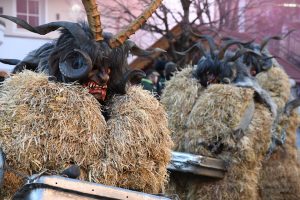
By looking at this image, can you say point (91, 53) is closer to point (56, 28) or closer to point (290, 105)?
point (56, 28)

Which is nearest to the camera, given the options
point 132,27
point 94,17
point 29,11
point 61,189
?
point 61,189

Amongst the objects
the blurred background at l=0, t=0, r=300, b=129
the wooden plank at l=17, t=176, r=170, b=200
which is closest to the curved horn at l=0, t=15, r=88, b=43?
the wooden plank at l=17, t=176, r=170, b=200

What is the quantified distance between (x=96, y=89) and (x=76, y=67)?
7.6 inches

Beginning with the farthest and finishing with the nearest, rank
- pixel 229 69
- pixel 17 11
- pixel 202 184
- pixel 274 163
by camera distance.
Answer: pixel 17 11, pixel 274 163, pixel 229 69, pixel 202 184

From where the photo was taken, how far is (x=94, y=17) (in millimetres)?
3373

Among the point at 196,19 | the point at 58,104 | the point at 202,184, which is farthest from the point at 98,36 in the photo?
the point at 196,19

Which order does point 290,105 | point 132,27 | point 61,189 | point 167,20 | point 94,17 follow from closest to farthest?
point 61,189 → point 94,17 → point 132,27 → point 290,105 → point 167,20

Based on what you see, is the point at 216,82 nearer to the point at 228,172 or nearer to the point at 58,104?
the point at 228,172

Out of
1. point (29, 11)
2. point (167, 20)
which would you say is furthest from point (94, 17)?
point (29, 11)

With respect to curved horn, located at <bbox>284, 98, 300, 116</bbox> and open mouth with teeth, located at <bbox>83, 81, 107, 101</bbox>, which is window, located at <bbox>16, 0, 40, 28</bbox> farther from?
open mouth with teeth, located at <bbox>83, 81, 107, 101</bbox>

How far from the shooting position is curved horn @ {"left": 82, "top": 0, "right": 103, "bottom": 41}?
3.30m

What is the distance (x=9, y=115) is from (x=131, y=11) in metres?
8.93

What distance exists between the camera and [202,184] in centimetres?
615

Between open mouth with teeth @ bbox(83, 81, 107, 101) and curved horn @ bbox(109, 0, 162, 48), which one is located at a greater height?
curved horn @ bbox(109, 0, 162, 48)
